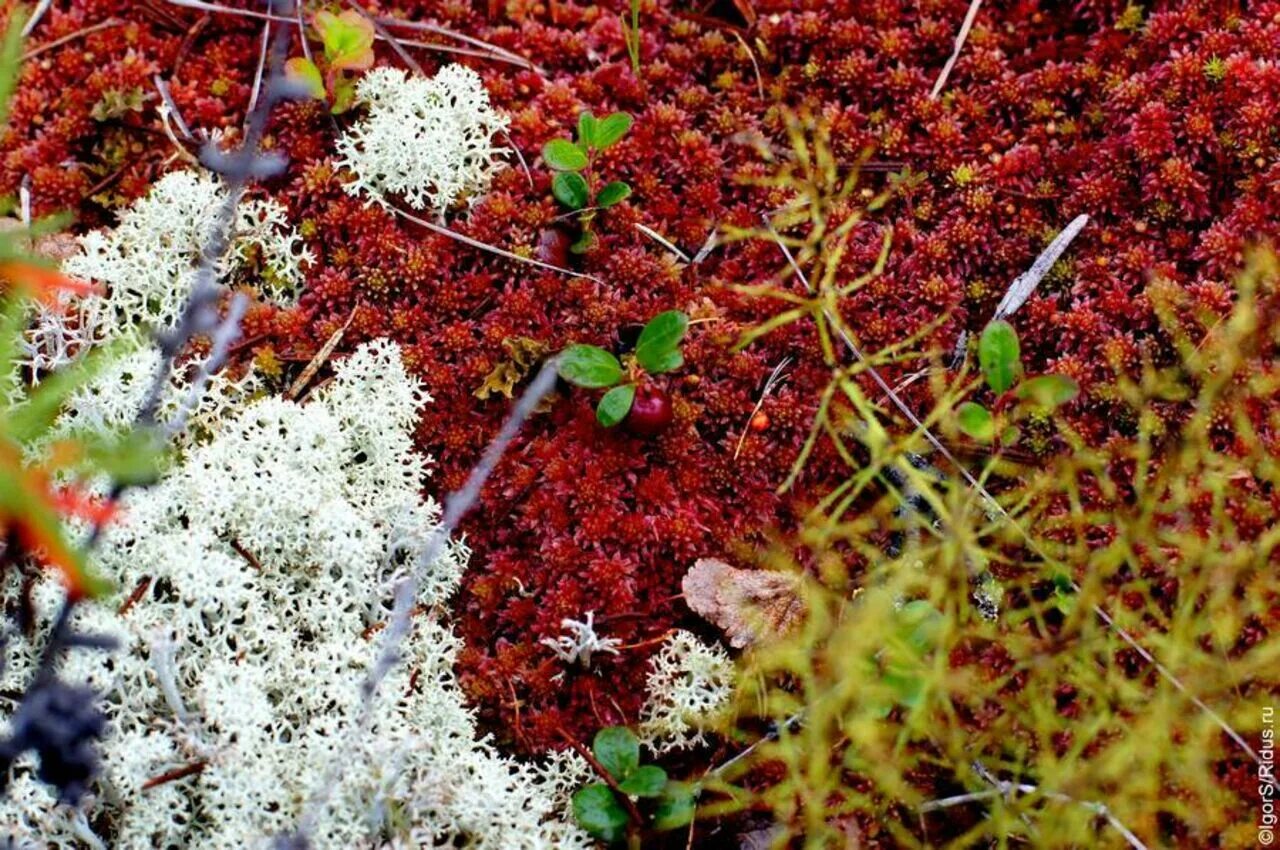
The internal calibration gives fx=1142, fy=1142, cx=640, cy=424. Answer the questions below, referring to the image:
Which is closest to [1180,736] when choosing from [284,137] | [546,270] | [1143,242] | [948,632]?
[948,632]

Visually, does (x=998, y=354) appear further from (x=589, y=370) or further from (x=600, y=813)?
(x=600, y=813)

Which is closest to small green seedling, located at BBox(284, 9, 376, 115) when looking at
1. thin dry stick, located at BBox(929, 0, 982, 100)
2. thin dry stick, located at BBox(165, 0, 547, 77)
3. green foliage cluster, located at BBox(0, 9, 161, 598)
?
thin dry stick, located at BBox(165, 0, 547, 77)

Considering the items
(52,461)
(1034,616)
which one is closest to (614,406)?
(1034,616)

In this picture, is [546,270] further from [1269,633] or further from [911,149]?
[1269,633]

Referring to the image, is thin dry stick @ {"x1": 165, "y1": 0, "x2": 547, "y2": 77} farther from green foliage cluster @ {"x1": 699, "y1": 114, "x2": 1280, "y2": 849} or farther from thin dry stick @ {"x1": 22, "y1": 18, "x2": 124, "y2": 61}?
green foliage cluster @ {"x1": 699, "y1": 114, "x2": 1280, "y2": 849}

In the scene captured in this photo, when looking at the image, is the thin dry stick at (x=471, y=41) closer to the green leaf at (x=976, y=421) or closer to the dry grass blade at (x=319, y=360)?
the dry grass blade at (x=319, y=360)
